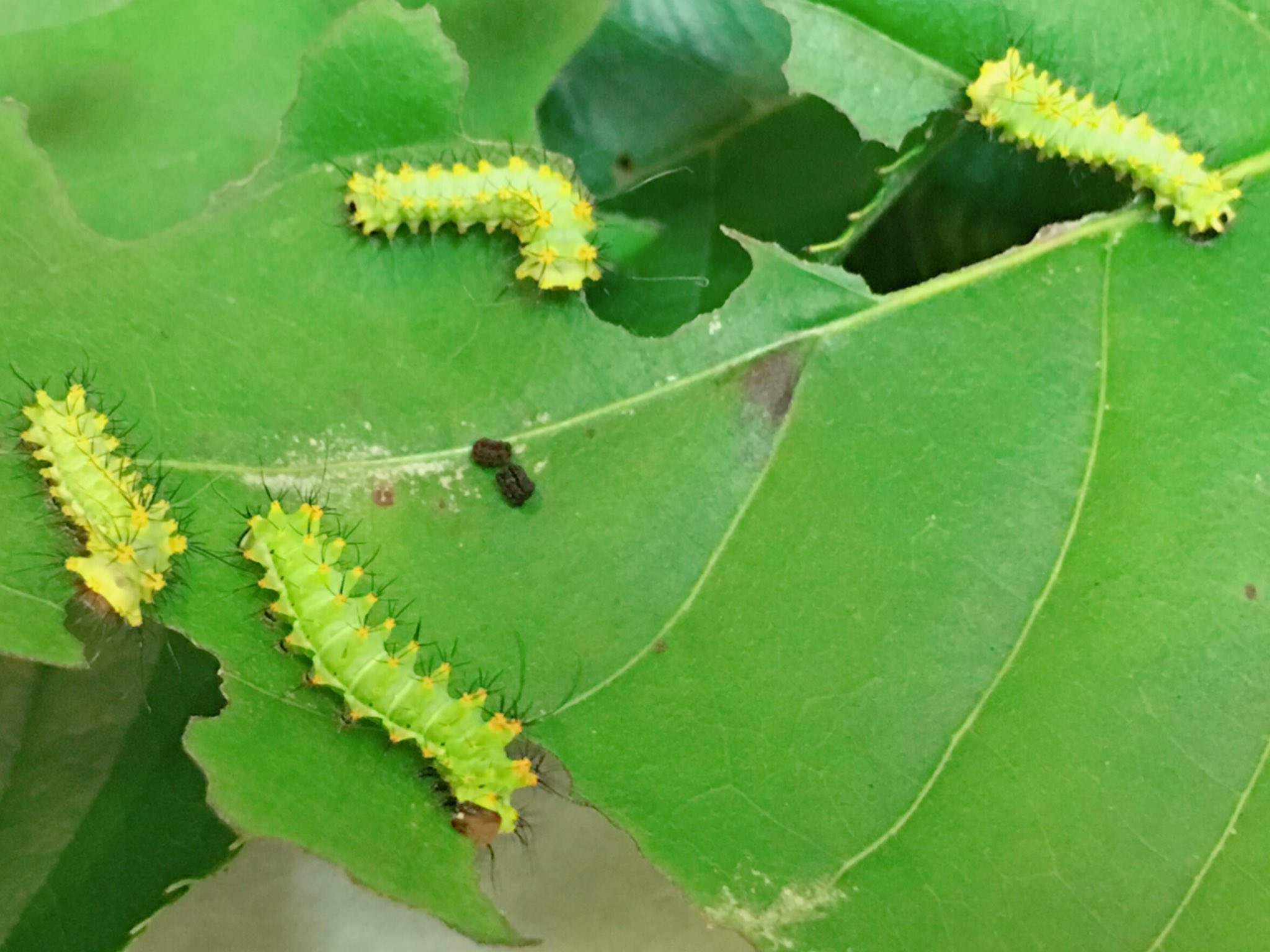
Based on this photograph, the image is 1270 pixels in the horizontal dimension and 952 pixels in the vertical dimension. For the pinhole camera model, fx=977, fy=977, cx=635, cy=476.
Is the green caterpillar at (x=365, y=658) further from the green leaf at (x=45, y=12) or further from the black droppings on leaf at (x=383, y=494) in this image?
the green leaf at (x=45, y=12)

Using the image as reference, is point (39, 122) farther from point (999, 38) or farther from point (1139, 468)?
point (1139, 468)

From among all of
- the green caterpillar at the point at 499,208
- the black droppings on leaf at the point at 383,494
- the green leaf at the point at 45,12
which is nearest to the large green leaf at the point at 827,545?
the black droppings on leaf at the point at 383,494

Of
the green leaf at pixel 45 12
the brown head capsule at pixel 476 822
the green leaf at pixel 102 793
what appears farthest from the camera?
the green leaf at pixel 45 12

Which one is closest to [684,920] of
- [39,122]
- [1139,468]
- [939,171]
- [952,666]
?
[952,666]

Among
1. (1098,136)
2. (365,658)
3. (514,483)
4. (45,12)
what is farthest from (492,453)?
(45,12)

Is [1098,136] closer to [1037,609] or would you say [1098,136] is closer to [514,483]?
[1037,609]
